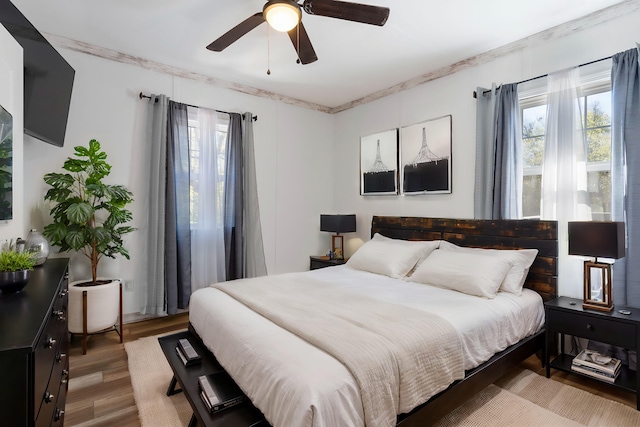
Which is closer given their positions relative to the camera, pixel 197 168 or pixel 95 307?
pixel 95 307

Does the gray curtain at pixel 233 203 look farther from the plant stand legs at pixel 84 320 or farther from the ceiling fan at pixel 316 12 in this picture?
the ceiling fan at pixel 316 12

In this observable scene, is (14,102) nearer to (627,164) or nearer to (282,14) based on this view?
(282,14)

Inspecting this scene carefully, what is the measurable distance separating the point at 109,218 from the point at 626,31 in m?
4.59

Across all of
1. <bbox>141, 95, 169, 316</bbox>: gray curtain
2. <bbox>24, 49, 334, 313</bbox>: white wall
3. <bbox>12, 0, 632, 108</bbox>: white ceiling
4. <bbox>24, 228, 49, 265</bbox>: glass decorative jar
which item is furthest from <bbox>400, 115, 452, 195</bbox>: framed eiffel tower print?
<bbox>24, 228, 49, 265</bbox>: glass decorative jar

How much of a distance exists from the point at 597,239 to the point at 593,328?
0.61 meters

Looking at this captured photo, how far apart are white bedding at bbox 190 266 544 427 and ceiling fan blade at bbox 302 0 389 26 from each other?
1.91 meters

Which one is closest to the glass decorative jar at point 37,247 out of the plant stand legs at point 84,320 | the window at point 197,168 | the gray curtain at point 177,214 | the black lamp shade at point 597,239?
the plant stand legs at point 84,320

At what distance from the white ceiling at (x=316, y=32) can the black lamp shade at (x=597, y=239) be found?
1.72 metres

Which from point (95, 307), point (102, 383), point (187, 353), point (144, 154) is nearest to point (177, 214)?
point (144, 154)

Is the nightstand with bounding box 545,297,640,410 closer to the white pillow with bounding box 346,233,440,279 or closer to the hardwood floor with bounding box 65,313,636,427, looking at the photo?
the hardwood floor with bounding box 65,313,636,427

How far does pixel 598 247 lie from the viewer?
2.29 meters

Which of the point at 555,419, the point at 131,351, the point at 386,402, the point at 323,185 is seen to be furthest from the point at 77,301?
the point at 555,419

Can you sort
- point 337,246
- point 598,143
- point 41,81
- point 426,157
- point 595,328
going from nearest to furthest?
point 595,328 → point 41,81 → point 598,143 → point 426,157 → point 337,246

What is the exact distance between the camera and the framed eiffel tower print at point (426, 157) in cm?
366
